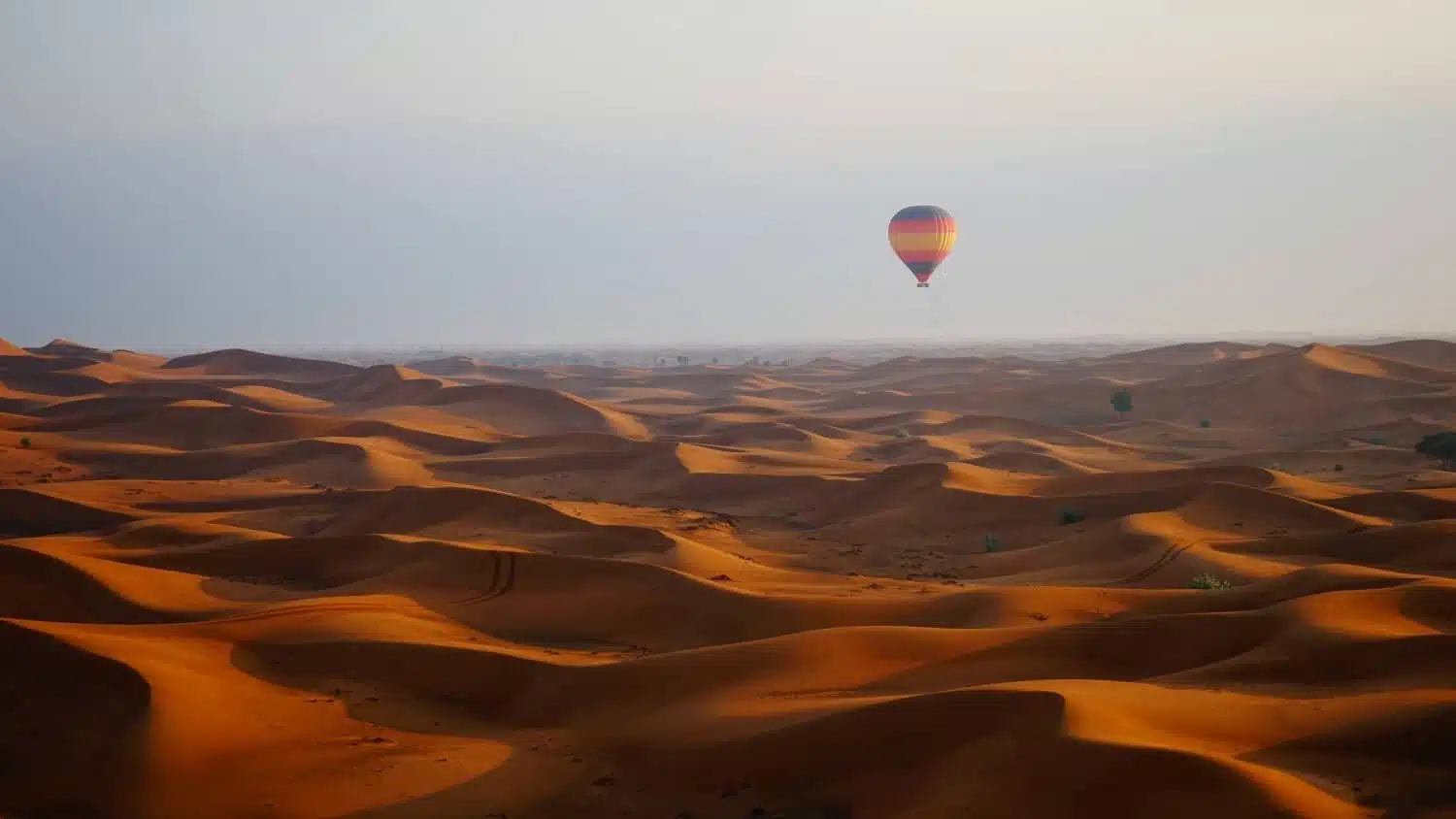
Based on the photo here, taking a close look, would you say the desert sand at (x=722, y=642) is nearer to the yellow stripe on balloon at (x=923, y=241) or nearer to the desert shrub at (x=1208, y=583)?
the desert shrub at (x=1208, y=583)

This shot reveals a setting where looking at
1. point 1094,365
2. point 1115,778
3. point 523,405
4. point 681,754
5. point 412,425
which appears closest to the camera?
point 1115,778

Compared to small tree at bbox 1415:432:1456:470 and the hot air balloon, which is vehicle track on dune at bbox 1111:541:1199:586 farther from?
the hot air balloon

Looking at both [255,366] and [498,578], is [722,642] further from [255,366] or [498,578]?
Result: [255,366]

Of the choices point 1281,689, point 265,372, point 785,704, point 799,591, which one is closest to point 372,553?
point 799,591

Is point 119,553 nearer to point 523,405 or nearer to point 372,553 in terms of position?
point 372,553

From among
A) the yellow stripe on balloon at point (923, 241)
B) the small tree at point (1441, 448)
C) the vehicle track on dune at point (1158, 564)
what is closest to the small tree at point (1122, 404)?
the yellow stripe on balloon at point (923, 241)

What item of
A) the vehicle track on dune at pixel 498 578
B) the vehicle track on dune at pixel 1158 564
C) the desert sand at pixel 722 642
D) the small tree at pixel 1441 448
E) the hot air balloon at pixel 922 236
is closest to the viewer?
the desert sand at pixel 722 642
